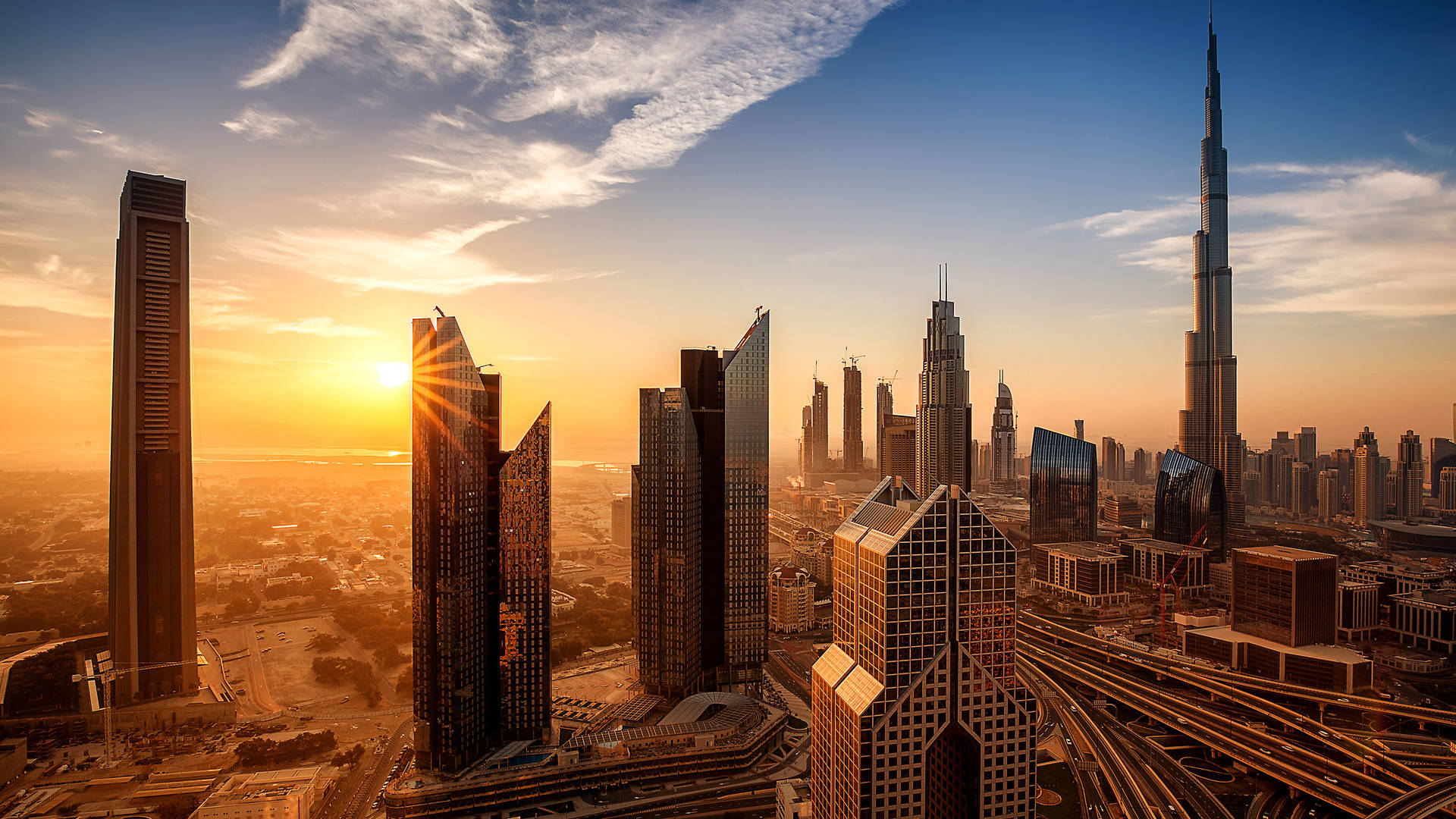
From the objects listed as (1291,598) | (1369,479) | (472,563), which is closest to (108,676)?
(472,563)

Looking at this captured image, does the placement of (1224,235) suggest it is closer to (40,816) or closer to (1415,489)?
(1415,489)

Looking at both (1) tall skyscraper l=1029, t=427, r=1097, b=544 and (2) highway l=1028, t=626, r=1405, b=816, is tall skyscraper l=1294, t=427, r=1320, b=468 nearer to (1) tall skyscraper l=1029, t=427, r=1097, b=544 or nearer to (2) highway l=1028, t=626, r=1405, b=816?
(1) tall skyscraper l=1029, t=427, r=1097, b=544

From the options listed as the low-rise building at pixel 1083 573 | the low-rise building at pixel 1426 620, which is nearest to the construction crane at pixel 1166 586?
the low-rise building at pixel 1083 573

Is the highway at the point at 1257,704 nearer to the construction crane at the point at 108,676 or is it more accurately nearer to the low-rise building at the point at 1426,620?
the low-rise building at the point at 1426,620

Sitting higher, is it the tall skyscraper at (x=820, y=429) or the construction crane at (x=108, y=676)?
the tall skyscraper at (x=820, y=429)

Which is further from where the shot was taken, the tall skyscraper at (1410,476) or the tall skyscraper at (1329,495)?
the tall skyscraper at (1329,495)

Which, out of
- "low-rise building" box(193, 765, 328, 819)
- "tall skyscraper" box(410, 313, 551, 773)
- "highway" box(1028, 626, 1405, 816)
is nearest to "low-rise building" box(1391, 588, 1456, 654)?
"highway" box(1028, 626, 1405, 816)
